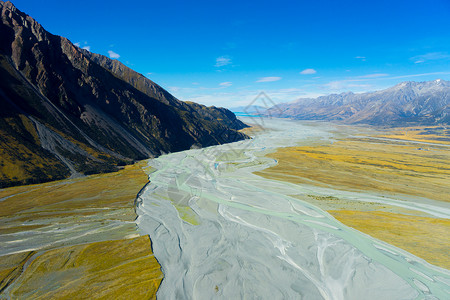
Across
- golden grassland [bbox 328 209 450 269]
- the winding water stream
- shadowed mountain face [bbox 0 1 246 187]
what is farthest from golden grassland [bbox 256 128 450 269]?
shadowed mountain face [bbox 0 1 246 187]

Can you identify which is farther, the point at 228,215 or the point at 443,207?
the point at 443,207

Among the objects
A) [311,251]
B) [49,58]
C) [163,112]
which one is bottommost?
[311,251]

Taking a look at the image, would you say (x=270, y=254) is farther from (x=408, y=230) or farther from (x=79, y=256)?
(x=79, y=256)

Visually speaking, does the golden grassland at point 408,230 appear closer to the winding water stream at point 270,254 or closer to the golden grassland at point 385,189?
the golden grassland at point 385,189

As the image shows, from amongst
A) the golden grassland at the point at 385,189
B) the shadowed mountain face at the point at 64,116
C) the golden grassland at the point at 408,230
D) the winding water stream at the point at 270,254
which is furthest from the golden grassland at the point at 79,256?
the golden grassland at the point at 385,189

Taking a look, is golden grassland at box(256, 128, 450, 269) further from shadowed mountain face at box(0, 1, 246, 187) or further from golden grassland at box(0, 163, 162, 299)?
shadowed mountain face at box(0, 1, 246, 187)

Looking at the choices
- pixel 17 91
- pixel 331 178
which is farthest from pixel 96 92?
pixel 331 178

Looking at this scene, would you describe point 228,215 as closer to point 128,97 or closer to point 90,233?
point 90,233
